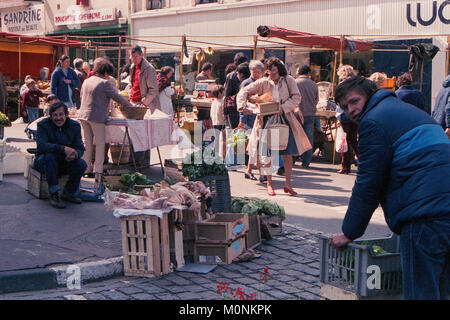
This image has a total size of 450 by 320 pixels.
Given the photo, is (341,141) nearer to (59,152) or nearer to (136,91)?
(136,91)

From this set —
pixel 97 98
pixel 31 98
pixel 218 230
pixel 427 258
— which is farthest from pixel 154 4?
pixel 427 258

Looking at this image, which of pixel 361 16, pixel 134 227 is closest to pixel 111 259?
pixel 134 227

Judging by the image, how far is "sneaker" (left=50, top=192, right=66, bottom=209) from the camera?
8.14m

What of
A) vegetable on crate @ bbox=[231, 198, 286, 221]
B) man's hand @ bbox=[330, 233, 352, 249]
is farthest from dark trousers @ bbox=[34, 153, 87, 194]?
man's hand @ bbox=[330, 233, 352, 249]

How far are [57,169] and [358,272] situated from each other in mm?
5002

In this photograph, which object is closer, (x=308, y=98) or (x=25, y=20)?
(x=308, y=98)

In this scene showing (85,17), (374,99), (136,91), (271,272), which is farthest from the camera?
(85,17)

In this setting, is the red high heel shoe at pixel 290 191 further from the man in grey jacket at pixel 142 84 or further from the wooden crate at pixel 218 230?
the wooden crate at pixel 218 230

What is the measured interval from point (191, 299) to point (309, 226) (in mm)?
3048

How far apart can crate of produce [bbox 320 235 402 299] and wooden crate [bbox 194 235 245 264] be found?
70.9 inches

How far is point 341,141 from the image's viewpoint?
40.2 ft

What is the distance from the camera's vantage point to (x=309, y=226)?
26.4 feet

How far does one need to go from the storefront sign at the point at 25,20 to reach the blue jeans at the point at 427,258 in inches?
1459

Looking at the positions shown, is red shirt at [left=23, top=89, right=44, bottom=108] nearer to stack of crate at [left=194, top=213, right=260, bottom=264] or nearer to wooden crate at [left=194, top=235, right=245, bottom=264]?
stack of crate at [left=194, top=213, right=260, bottom=264]
